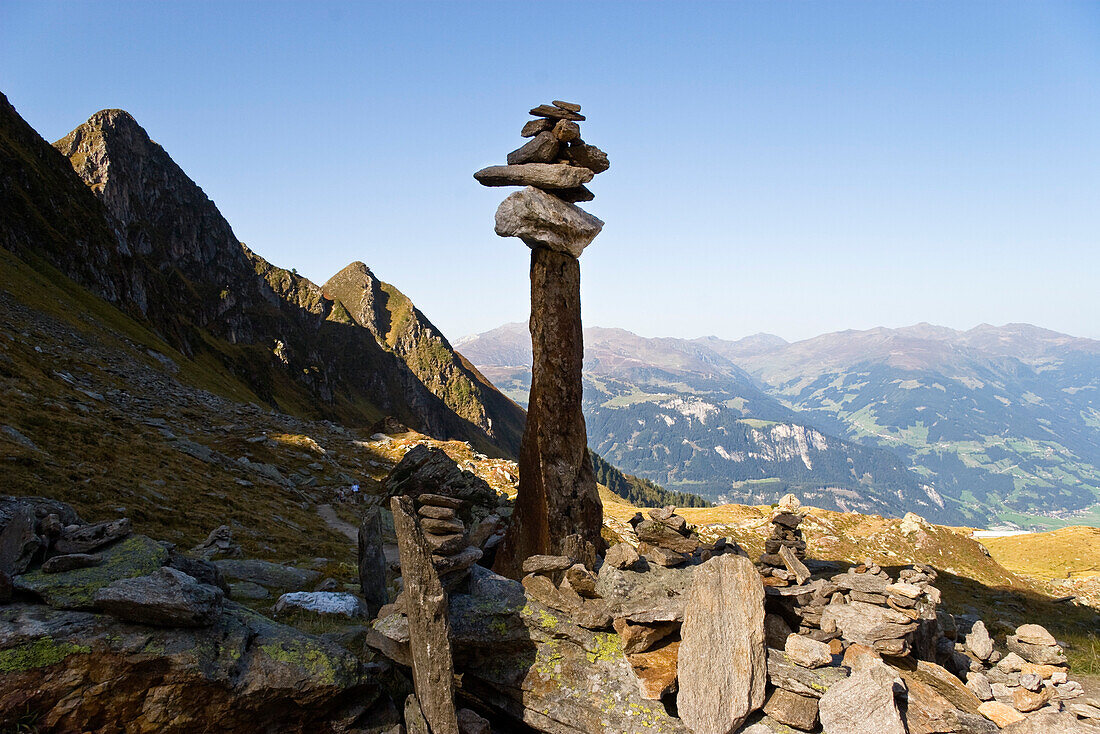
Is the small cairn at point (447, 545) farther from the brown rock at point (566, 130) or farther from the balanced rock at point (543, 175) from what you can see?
the brown rock at point (566, 130)

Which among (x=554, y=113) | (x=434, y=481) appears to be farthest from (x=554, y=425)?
(x=434, y=481)

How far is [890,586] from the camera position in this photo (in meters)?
15.6

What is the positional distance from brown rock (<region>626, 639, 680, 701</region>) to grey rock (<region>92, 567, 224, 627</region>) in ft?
27.4

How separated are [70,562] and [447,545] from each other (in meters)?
7.37

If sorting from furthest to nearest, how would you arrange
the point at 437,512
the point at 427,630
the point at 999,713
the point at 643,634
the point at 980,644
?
1. the point at 980,644
2. the point at 437,512
3. the point at 999,713
4. the point at 643,634
5. the point at 427,630

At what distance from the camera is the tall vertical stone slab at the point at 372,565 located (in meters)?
18.0

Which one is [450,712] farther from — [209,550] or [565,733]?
[209,550]

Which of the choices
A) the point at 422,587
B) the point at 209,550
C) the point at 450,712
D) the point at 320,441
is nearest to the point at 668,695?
the point at 450,712

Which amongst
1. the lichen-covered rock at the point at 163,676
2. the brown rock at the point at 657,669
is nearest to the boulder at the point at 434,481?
the lichen-covered rock at the point at 163,676

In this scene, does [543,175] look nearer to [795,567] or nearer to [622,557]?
[622,557]

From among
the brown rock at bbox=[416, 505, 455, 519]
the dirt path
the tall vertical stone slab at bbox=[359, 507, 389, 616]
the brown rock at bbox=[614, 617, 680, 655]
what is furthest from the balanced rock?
the dirt path

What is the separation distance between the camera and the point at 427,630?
10.4 meters

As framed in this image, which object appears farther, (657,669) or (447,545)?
(447,545)

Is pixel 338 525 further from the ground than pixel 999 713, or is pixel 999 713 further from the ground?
pixel 999 713
